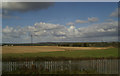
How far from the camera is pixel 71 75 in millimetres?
4746

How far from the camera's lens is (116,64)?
6.23 m

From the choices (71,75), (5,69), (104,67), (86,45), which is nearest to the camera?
(71,75)

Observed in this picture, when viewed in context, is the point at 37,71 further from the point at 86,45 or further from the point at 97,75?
the point at 86,45

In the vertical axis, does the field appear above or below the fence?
below

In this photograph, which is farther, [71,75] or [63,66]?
[63,66]

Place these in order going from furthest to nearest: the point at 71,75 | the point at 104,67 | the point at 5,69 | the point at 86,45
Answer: the point at 86,45, the point at 104,67, the point at 5,69, the point at 71,75

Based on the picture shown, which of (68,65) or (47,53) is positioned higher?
(68,65)

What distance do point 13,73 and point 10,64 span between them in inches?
43.4

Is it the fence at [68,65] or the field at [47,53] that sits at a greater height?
the fence at [68,65]

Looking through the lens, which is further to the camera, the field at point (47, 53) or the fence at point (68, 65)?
the field at point (47, 53)

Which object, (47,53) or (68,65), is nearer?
(68,65)

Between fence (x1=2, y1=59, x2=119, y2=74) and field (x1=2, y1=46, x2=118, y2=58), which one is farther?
field (x1=2, y1=46, x2=118, y2=58)

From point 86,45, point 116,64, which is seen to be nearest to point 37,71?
point 116,64

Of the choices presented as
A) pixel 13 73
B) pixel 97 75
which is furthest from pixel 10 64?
pixel 97 75
